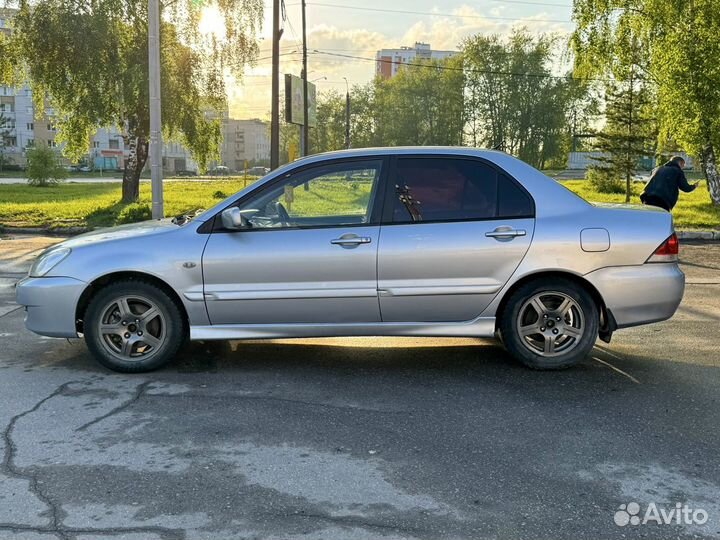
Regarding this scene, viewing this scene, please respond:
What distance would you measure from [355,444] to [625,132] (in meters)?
28.9

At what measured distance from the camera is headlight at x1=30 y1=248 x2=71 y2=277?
509cm

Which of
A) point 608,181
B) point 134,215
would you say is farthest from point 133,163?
point 608,181

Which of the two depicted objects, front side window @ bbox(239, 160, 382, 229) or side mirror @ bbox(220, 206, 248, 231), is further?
front side window @ bbox(239, 160, 382, 229)

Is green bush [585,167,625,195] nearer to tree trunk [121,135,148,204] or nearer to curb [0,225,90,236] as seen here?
tree trunk [121,135,148,204]

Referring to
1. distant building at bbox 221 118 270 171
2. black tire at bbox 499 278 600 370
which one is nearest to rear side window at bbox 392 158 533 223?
black tire at bbox 499 278 600 370

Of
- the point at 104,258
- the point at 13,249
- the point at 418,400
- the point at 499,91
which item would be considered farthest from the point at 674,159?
the point at 499,91

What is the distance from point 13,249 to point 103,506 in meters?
11.3

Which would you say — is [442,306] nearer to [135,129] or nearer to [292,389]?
[292,389]

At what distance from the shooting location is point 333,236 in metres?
4.98

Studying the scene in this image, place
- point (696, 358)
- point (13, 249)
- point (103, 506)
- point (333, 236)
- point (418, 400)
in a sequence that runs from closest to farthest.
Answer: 1. point (103, 506)
2. point (418, 400)
3. point (333, 236)
4. point (696, 358)
5. point (13, 249)

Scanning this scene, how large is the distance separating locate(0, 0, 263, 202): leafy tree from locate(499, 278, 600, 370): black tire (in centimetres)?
1520

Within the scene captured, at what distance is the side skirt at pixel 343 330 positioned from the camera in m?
5.06

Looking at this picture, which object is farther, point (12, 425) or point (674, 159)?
point (674, 159)

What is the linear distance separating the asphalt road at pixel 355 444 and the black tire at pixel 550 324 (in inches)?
6.3
